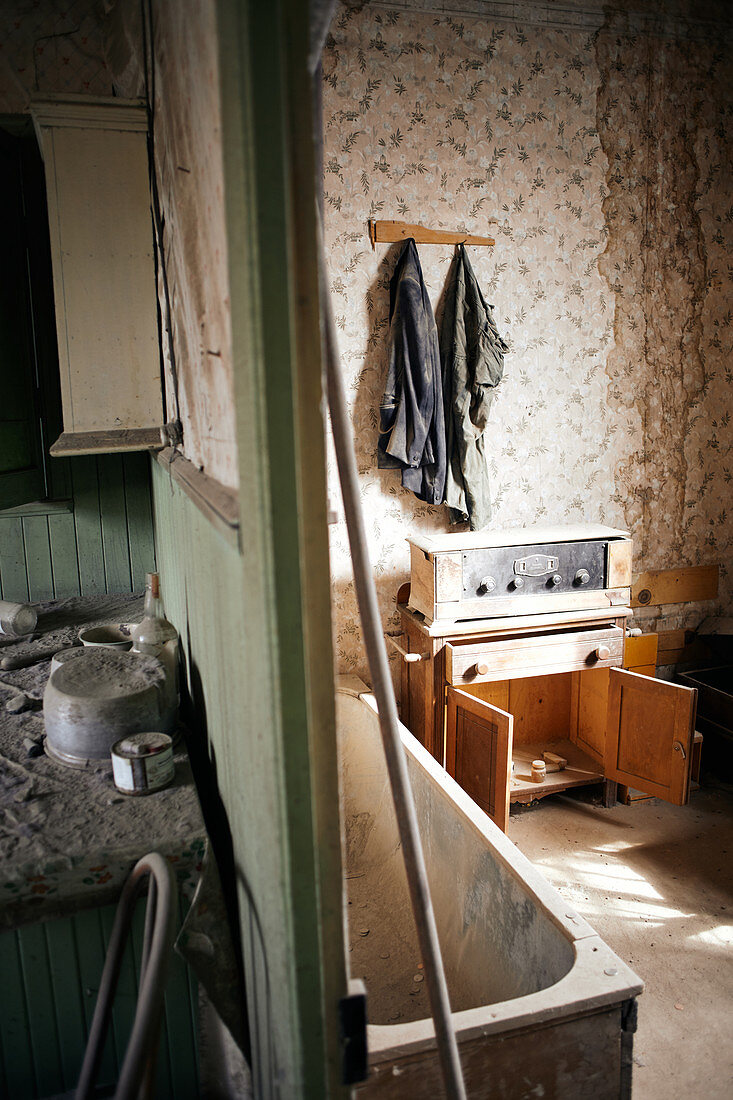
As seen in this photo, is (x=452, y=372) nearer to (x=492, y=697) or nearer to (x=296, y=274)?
(x=492, y=697)

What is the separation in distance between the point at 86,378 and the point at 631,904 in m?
2.32

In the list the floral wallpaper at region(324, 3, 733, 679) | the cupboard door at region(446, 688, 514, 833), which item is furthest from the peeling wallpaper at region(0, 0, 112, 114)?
the cupboard door at region(446, 688, 514, 833)

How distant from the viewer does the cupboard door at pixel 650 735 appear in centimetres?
260

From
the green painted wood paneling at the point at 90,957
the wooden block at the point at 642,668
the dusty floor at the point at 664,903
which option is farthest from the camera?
the wooden block at the point at 642,668

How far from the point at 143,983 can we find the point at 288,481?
562 mm

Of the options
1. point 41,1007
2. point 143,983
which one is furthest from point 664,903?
point 143,983

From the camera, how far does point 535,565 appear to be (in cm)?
273

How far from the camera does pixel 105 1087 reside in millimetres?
1249

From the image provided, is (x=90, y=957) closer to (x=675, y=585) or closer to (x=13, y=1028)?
(x=13, y=1028)

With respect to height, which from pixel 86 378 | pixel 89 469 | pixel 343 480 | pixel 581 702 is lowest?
pixel 581 702

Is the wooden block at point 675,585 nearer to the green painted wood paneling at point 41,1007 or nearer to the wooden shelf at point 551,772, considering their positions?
the wooden shelf at point 551,772

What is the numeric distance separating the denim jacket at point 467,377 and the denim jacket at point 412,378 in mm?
73

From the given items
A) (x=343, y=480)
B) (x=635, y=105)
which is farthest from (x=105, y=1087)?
(x=635, y=105)

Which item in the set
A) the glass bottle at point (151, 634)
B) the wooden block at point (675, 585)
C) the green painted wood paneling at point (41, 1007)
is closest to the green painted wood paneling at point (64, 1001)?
the green painted wood paneling at point (41, 1007)
